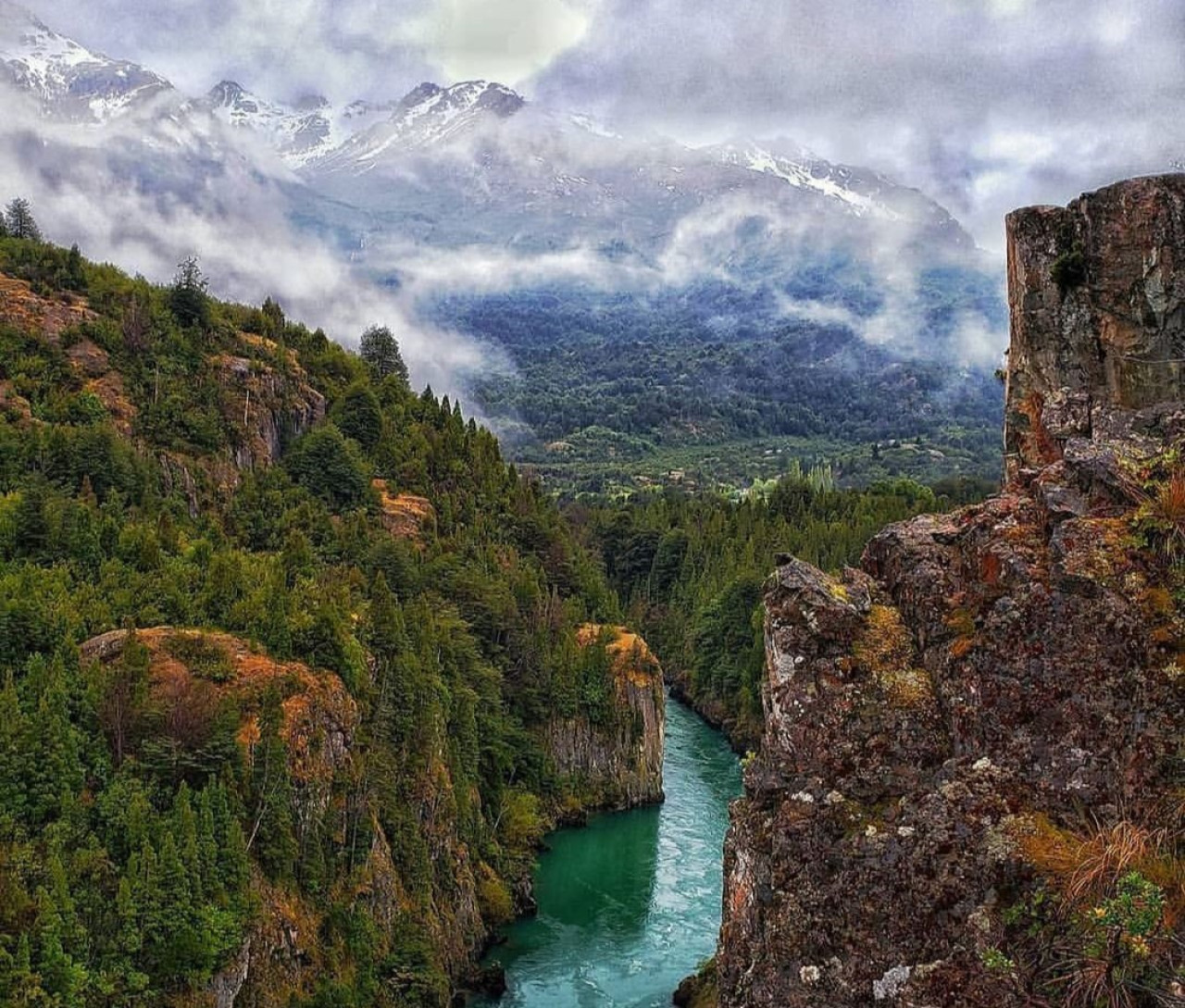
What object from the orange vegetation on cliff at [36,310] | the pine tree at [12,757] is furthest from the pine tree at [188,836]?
the orange vegetation on cliff at [36,310]

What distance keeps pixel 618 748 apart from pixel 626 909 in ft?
54.1

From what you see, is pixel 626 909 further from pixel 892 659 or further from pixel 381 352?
pixel 381 352

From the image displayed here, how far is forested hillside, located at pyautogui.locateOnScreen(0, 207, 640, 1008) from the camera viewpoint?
1236 inches

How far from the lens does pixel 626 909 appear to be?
2201 inches

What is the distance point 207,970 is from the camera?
31.0 metres

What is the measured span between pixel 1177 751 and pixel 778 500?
13474 cm

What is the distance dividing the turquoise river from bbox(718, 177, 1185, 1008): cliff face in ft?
113

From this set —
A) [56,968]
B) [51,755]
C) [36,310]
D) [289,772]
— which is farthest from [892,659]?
[36,310]

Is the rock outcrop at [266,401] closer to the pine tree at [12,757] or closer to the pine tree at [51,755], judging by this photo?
the pine tree at [51,755]

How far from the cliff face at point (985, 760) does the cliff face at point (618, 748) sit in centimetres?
5679

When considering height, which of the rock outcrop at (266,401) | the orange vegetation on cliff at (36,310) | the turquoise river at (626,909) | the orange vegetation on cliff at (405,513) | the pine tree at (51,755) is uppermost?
the orange vegetation on cliff at (36,310)

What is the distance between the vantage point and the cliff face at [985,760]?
1134 cm

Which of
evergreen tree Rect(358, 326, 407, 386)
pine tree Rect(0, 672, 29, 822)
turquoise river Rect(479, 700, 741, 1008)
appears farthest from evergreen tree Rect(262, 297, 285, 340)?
pine tree Rect(0, 672, 29, 822)

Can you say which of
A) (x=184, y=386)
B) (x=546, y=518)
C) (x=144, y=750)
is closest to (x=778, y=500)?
(x=546, y=518)
